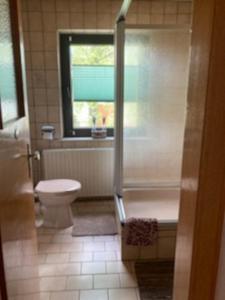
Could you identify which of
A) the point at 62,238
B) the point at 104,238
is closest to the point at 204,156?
the point at 104,238

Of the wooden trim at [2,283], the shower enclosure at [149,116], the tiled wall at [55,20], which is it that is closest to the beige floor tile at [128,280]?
the shower enclosure at [149,116]

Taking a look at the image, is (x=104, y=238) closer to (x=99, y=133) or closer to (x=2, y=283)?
(x=99, y=133)

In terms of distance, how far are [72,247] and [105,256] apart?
1.08 ft

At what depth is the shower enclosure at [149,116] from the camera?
250cm

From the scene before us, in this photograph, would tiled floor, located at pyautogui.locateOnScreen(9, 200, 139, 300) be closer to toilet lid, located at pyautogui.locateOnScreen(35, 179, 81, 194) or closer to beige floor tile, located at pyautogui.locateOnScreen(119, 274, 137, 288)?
beige floor tile, located at pyautogui.locateOnScreen(119, 274, 137, 288)

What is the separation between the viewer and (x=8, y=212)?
1017 mm

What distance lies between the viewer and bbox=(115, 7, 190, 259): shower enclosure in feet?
8.19

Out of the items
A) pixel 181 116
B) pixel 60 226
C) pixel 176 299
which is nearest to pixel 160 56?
pixel 181 116

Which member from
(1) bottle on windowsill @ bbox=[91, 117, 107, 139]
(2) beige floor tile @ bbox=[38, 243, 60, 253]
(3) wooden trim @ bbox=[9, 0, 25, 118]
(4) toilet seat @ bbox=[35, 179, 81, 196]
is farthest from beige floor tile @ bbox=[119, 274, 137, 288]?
(1) bottle on windowsill @ bbox=[91, 117, 107, 139]

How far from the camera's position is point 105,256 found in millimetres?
2246

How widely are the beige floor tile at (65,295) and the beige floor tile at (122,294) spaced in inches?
9.5

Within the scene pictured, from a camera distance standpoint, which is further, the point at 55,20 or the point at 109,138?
the point at 109,138

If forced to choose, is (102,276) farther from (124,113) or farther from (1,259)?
(124,113)

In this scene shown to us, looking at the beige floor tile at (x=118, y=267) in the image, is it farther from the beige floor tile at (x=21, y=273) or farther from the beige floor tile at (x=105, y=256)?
the beige floor tile at (x=21, y=273)
